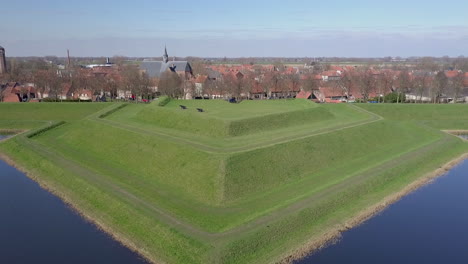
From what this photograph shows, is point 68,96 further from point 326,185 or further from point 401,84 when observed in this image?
point 401,84

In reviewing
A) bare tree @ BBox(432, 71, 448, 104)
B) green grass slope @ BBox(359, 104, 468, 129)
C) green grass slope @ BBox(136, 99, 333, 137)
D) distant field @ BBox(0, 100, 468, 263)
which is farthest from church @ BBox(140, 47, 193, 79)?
bare tree @ BBox(432, 71, 448, 104)

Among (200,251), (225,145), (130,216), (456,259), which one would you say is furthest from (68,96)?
(456,259)

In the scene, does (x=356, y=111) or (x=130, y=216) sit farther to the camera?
(x=356, y=111)

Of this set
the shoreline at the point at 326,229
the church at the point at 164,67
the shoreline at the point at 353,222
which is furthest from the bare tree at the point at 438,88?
the church at the point at 164,67

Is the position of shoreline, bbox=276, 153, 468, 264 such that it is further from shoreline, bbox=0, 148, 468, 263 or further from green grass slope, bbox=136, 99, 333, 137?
green grass slope, bbox=136, 99, 333, 137

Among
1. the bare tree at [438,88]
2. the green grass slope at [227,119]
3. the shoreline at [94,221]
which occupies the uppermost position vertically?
the bare tree at [438,88]

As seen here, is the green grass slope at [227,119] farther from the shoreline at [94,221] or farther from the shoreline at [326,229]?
the shoreline at [326,229]
